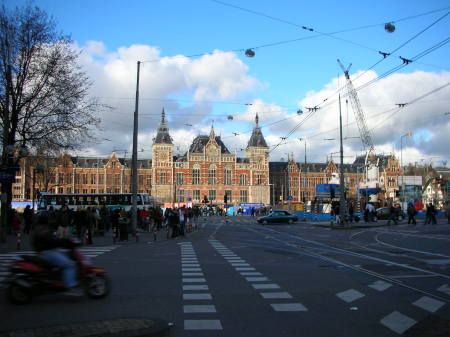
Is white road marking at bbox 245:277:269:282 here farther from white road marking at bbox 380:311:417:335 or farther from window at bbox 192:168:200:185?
window at bbox 192:168:200:185

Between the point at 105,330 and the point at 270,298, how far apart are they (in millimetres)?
3714

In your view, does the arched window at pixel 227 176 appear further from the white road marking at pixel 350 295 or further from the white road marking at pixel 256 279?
the white road marking at pixel 350 295

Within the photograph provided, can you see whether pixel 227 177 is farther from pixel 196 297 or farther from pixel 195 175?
pixel 196 297

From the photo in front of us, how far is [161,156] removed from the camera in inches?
4370

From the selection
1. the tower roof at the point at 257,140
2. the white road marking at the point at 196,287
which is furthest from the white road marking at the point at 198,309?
the tower roof at the point at 257,140

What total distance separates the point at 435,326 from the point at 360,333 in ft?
4.15

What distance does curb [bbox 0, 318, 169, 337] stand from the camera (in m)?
6.20

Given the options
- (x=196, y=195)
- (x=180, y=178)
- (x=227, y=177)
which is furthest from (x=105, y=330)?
(x=227, y=177)

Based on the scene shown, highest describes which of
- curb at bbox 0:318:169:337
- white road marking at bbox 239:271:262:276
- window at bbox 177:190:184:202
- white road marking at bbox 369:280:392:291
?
window at bbox 177:190:184:202

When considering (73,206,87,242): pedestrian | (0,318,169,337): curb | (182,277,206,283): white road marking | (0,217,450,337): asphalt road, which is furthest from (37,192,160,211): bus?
(0,318,169,337): curb

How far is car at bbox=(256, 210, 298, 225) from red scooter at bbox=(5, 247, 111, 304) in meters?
41.1

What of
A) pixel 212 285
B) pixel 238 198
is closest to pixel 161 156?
pixel 238 198

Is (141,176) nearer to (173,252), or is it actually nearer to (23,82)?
(23,82)

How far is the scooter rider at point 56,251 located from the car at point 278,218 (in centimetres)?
4125
